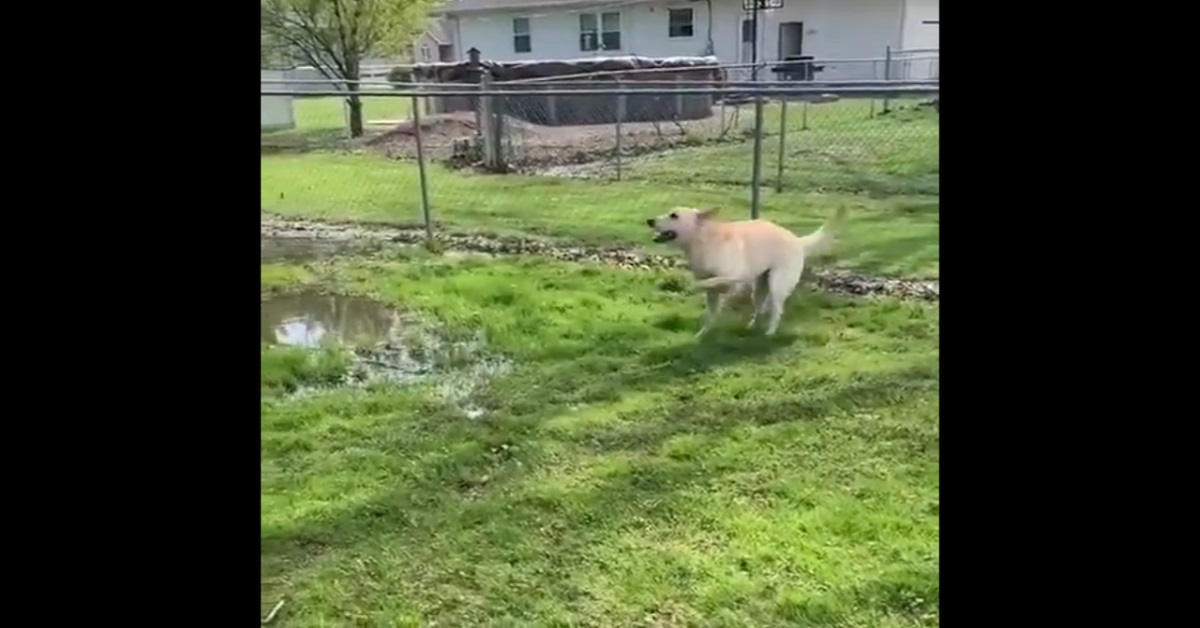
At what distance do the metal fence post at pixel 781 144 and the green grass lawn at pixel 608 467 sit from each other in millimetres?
149

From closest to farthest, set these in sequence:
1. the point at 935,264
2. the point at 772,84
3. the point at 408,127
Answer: the point at 935,264 < the point at 772,84 < the point at 408,127

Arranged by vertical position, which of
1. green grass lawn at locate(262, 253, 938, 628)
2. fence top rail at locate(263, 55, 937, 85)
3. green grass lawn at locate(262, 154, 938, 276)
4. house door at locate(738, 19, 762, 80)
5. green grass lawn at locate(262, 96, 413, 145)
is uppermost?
house door at locate(738, 19, 762, 80)

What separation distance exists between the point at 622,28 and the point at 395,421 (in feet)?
1.78

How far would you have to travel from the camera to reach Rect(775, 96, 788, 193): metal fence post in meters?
1.23

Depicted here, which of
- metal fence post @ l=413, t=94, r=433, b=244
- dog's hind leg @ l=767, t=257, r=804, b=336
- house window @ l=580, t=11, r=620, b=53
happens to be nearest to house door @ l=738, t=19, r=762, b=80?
house window @ l=580, t=11, r=620, b=53

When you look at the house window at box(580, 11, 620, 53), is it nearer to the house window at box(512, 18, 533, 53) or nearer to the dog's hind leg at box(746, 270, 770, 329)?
the house window at box(512, 18, 533, 53)

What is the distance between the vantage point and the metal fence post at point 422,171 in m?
1.31

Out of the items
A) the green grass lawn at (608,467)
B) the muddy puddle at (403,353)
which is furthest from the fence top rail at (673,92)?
the muddy puddle at (403,353)

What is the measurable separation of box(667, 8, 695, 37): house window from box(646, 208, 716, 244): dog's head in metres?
0.23

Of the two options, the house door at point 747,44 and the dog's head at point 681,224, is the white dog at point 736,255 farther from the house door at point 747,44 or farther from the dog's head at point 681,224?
the house door at point 747,44
